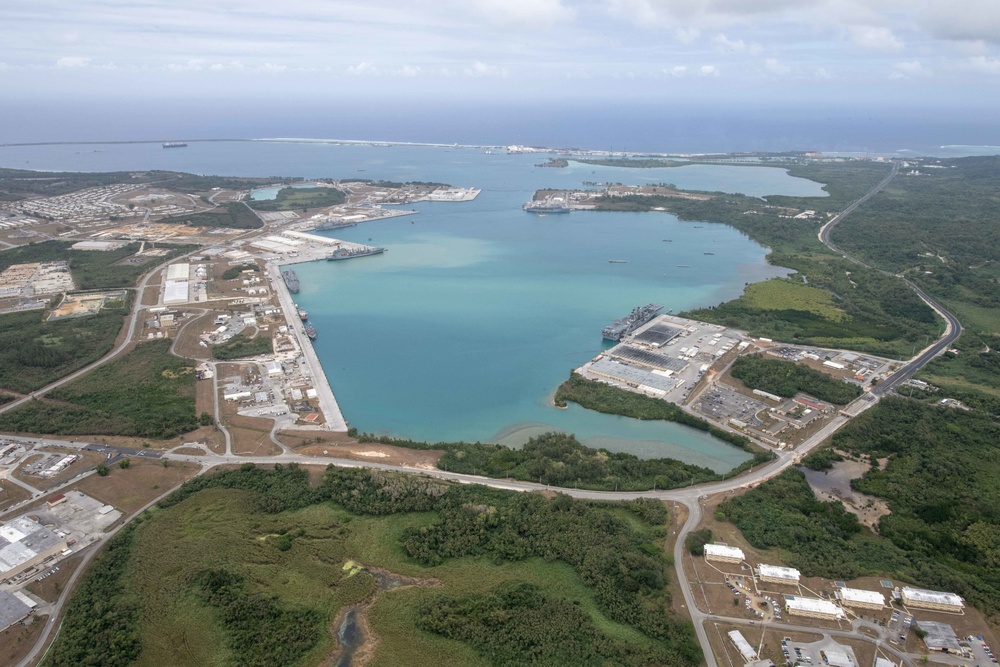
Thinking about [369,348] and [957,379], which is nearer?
[957,379]

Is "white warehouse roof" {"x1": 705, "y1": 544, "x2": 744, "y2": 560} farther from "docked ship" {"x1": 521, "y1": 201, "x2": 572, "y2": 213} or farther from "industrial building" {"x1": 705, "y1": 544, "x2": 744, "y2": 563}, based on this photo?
"docked ship" {"x1": 521, "y1": 201, "x2": 572, "y2": 213}

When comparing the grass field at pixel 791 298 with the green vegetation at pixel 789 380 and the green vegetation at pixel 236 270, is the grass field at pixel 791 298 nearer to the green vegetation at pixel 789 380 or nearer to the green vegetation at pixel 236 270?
the green vegetation at pixel 789 380

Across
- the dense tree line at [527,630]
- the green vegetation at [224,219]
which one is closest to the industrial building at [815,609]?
the dense tree line at [527,630]

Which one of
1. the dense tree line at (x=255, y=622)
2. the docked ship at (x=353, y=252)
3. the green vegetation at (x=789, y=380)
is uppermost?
the docked ship at (x=353, y=252)

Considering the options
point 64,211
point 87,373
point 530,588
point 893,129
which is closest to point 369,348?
point 87,373

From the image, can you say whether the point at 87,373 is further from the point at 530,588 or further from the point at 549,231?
the point at 549,231

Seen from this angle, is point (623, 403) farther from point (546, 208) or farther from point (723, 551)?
point (546, 208)
